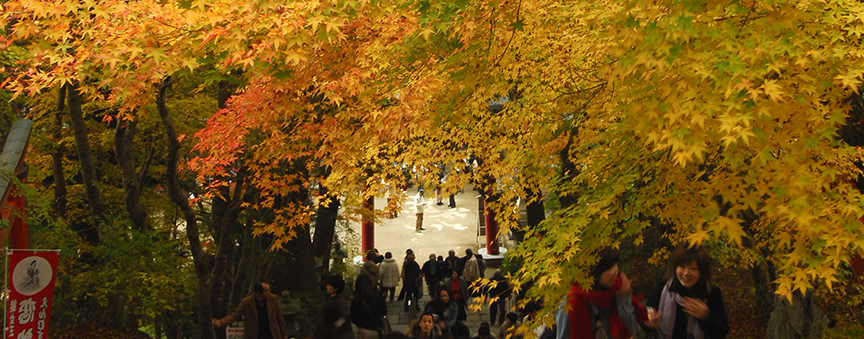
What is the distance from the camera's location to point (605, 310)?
4410 millimetres

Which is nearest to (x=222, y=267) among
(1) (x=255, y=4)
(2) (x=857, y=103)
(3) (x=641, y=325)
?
(1) (x=255, y=4)

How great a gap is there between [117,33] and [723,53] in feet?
15.3

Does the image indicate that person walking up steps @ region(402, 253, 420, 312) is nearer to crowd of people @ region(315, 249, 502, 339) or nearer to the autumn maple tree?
crowd of people @ region(315, 249, 502, 339)

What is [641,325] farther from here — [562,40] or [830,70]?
[562,40]

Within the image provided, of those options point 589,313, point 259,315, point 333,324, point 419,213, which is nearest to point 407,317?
point 259,315

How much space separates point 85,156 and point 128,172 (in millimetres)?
859

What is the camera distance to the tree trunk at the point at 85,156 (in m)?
9.70

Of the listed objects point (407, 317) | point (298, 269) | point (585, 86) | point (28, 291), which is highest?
point (585, 86)

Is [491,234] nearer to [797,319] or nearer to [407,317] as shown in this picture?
[407,317]

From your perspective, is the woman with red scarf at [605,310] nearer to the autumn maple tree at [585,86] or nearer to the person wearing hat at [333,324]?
the autumn maple tree at [585,86]

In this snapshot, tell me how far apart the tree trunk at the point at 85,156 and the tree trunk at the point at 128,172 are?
1.66 ft

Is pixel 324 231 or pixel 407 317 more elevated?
pixel 324 231


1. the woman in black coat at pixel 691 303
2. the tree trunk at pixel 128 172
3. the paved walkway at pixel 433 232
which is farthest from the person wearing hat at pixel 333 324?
A: the paved walkway at pixel 433 232

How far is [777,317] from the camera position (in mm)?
8617
